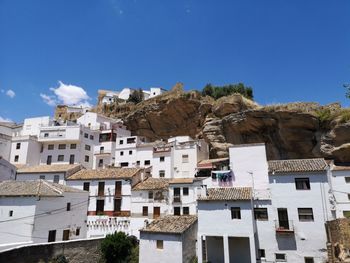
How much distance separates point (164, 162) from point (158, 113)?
1175cm

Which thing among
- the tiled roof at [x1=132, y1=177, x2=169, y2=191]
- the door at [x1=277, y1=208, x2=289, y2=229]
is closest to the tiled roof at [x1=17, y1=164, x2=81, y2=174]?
the tiled roof at [x1=132, y1=177, x2=169, y2=191]

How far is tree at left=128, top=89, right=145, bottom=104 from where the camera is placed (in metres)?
65.2

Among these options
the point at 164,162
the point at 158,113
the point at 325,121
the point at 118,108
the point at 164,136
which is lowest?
the point at 164,162

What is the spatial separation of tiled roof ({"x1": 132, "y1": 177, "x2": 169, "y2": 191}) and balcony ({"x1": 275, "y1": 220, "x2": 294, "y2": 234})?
42.7 ft

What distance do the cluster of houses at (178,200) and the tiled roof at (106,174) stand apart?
0.17m

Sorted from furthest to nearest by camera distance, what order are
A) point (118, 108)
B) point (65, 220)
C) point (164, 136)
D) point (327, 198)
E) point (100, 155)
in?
1. point (118, 108)
2. point (164, 136)
3. point (100, 155)
4. point (65, 220)
5. point (327, 198)

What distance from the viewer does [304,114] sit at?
33156 mm

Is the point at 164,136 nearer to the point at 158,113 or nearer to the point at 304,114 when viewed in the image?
the point at 158,113

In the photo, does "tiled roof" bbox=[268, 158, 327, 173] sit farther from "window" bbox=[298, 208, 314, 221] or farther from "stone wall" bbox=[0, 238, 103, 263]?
"stone wall" bbox=[0, 238, 103, 263]

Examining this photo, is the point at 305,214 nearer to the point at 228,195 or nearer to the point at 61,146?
the point at 228,195

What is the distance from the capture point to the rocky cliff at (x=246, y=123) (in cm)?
3198

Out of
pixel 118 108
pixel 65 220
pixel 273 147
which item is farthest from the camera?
pixel 118 108

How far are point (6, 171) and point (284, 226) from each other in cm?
3461

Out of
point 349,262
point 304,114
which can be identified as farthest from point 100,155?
point 349,262
